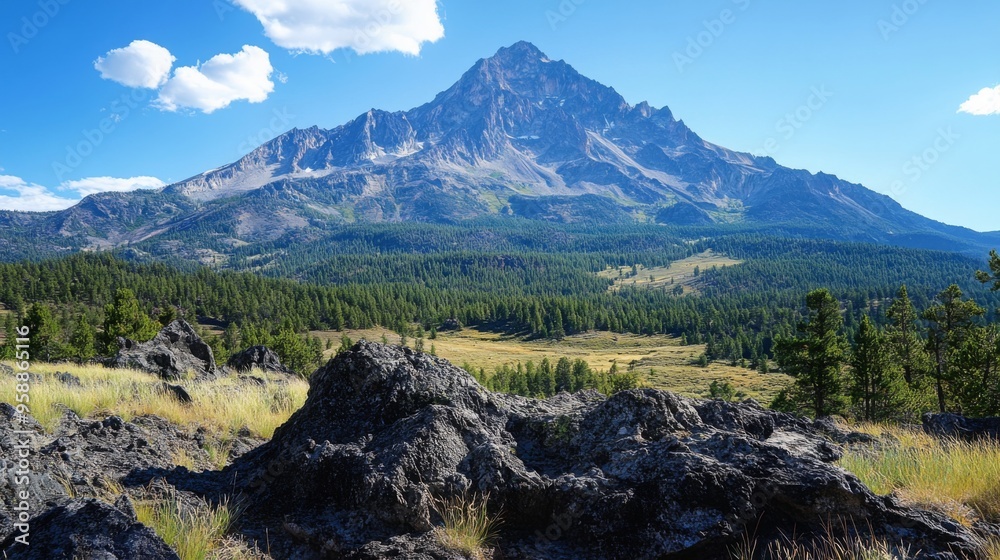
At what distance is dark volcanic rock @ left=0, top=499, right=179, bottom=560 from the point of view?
317 centimetres

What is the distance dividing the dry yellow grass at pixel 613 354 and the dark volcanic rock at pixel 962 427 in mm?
80839

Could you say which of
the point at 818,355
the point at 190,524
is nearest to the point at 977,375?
the point at 818,355

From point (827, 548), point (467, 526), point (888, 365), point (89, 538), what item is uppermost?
point (89, 538)

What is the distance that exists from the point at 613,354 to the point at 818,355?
113 meters

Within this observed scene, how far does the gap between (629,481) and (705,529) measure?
70 centimetres

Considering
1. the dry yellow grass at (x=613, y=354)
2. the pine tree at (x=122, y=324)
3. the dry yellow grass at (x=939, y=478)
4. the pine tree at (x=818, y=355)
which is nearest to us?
the dry yellow grass at (x=939, y=478)

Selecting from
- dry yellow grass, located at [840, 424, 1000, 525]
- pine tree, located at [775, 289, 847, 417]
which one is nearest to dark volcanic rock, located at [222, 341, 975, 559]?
dry yellow grass, located at [840, 424, 1000, 525]

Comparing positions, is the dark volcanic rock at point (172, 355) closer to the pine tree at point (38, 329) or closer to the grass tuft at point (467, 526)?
the grass tuft at point (467, 526)

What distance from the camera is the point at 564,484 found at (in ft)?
14.4

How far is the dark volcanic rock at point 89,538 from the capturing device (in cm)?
317

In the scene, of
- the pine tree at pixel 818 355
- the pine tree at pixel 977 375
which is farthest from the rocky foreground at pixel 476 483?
the pine tree at pixel 977 375

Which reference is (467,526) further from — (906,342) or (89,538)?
(906,342)

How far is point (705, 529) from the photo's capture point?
3.88 meters

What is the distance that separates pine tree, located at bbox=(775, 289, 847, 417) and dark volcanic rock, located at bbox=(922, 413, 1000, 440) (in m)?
27.1
